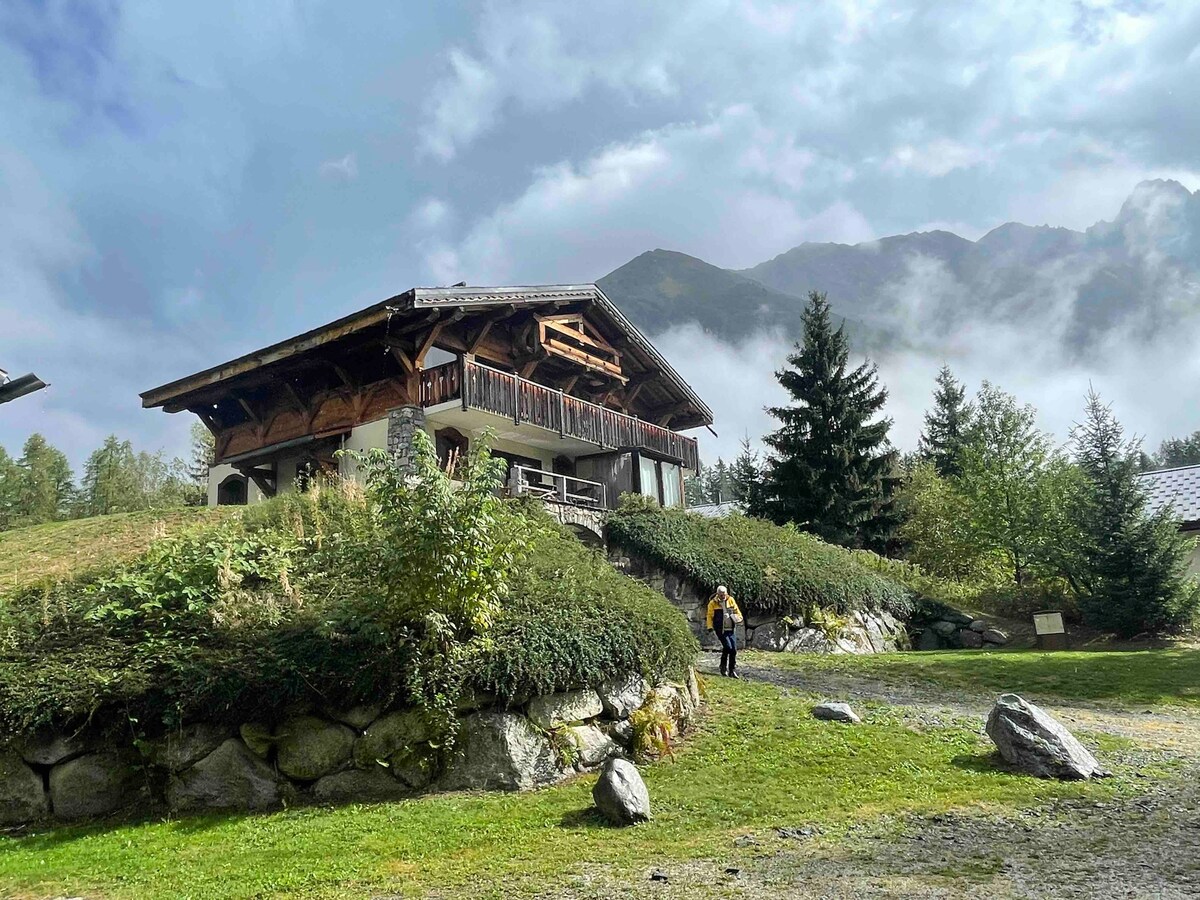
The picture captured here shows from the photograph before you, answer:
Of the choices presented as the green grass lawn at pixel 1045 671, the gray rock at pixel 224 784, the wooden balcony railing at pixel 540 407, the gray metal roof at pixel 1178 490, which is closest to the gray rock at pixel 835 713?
the green grass lawn at pixel 1045 671

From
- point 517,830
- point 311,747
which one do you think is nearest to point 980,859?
point 517,830

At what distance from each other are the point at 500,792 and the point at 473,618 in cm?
165

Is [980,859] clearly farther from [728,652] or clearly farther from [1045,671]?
[1045,671]

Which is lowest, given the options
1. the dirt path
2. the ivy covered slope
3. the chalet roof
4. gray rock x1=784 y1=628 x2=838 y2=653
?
the dirt path

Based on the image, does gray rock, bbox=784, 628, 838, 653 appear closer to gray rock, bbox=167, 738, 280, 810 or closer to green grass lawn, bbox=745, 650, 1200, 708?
green grass lawn, bbox=745, 650, 1200, 708

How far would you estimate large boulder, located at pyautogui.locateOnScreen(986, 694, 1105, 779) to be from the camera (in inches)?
298

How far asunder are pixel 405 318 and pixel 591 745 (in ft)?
45.1

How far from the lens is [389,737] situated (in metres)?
7.74

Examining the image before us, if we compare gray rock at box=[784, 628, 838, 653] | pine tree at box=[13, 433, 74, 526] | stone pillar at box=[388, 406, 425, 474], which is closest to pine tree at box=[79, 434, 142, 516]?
pine tree at box=[13, 433, 74, 526]

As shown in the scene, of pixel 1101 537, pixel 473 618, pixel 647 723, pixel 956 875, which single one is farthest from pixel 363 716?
pixel 1101 537

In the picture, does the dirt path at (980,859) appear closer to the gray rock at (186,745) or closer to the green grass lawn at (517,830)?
the green grass lawn at (517,830)

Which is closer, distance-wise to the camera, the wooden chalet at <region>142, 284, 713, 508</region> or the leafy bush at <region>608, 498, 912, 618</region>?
the leafy bush at <region>608, 498, 912, 618</region>

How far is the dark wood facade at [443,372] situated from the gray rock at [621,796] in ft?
44.4

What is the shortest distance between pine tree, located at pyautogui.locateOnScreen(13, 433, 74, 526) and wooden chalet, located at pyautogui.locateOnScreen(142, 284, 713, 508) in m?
22.4
